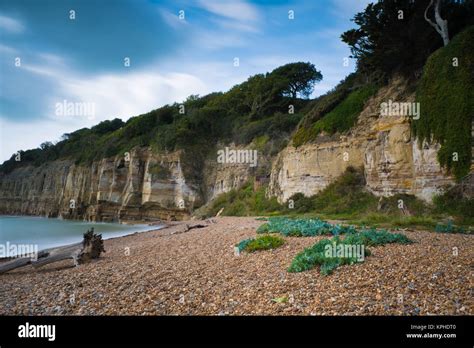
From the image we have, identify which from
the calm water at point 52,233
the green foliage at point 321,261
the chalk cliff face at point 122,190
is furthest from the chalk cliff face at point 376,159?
the chalk cliff face at point 122,190

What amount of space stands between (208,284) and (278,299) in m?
1.55

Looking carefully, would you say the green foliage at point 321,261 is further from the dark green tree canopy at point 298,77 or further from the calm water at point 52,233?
the dark green tree canopy at point 298,77

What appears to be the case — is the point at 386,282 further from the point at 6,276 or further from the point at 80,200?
the point at 80,200

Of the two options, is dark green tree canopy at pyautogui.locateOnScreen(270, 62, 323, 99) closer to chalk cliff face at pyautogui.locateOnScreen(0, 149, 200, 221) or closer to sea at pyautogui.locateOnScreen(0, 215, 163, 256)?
chalk cliff face at pyautogui.locateOnScreen(0, 149, 200, 221)

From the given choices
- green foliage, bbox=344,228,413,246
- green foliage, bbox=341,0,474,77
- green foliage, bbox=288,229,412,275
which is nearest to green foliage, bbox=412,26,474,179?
green foliage, bbox=341,0,474,77

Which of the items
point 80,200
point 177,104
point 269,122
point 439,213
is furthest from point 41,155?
point 439,213

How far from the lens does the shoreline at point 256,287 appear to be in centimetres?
382

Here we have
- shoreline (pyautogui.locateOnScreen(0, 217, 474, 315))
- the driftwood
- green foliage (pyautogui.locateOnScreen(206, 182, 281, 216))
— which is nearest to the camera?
shoreline (pyautogui.locateOnScreen(0, 217, 474, 315))

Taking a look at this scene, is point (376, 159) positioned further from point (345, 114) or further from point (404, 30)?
point (404, 30)

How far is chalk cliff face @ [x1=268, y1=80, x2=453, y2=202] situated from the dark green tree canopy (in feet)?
68.9

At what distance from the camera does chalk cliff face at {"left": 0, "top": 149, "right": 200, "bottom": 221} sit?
133 ft

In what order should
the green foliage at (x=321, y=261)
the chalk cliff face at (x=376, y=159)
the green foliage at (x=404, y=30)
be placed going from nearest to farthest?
1. the green foliage at (x=321, y=261)
2. the chalk cliff face at (x=376, y=159)
3. the green foliage at (x=404, y=30)

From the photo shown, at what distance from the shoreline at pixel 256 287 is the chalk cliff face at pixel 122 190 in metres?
32.8

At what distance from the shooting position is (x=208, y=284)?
5273 mm
